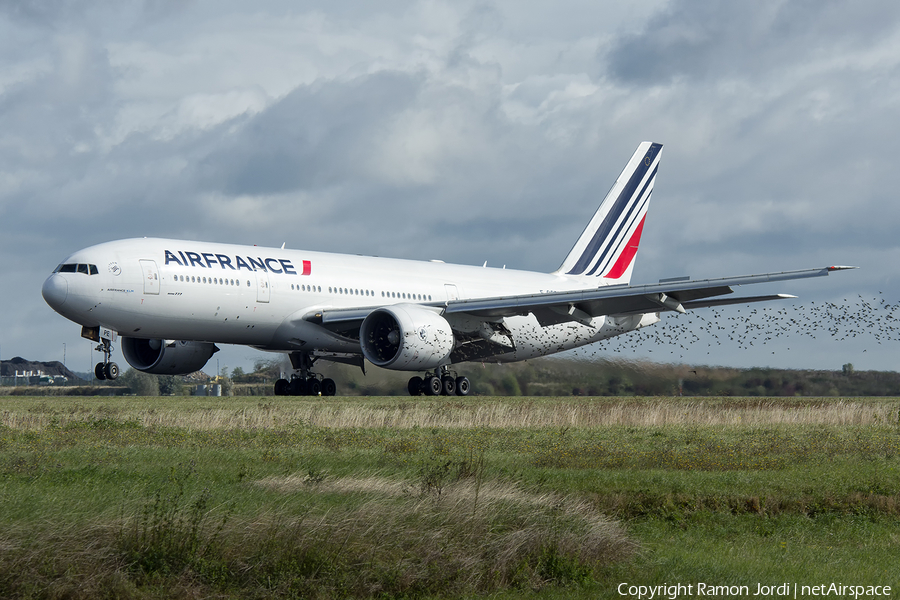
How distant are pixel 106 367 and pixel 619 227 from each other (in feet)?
79.1

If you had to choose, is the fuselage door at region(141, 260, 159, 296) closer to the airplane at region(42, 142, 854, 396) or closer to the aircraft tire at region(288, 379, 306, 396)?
the airplane at region(42, 142, 854, 396)

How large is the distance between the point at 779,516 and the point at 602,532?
10.4 ft

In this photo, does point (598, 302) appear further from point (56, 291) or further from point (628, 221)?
point (56, 291)

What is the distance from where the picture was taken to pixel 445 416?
2005cm

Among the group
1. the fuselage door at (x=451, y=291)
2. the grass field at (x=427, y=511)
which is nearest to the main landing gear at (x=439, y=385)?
the fuselage door at (x=451, y=291)

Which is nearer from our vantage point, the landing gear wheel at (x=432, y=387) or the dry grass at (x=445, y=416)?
the dry grass at (x=445, y=416)

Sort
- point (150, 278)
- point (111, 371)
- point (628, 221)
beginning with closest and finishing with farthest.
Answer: point (111, 371) → point (150, 278) → point (628, 221)

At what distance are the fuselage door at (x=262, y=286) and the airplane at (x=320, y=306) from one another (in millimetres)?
39

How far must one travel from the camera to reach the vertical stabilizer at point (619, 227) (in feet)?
137

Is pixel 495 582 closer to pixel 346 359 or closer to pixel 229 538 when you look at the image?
pixel 229 538

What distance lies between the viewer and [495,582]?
8.38 meters

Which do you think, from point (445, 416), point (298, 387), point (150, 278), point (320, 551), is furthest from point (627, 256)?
point (320, 551)

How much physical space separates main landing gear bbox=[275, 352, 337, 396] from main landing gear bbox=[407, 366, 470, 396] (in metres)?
3.17

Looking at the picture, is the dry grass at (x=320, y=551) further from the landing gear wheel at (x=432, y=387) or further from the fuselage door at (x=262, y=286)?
the landing gear wheel at (x=432, y=387)
